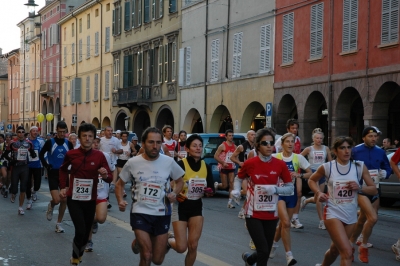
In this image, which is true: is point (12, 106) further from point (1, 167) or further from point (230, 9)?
point (1, 167)

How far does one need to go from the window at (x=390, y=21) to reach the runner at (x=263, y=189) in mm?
17342

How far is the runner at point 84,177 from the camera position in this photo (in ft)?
32.6

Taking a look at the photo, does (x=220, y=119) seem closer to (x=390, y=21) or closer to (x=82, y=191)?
(x=390, y=21)

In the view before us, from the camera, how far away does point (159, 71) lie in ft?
152

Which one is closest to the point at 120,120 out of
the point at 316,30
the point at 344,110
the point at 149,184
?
the point at 316,30

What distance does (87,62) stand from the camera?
6112cm

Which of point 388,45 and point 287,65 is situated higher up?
point 388,45

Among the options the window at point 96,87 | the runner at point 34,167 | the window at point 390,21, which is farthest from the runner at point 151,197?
the window at point 96,87

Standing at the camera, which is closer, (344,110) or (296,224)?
(296,224)

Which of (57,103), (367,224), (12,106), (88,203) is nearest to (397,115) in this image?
(367,224)

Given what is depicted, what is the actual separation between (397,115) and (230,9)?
10752mm

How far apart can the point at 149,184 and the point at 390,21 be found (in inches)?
741

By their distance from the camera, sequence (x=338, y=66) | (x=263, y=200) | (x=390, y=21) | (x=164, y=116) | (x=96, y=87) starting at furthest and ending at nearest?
(x=96, y=87) < (x=164, y=116) < (x=338, y=66) < (x=390, y=21) < (x=263, y=200)

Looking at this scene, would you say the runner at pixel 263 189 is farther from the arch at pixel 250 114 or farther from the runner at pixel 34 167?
the arch at pixel 250 114
